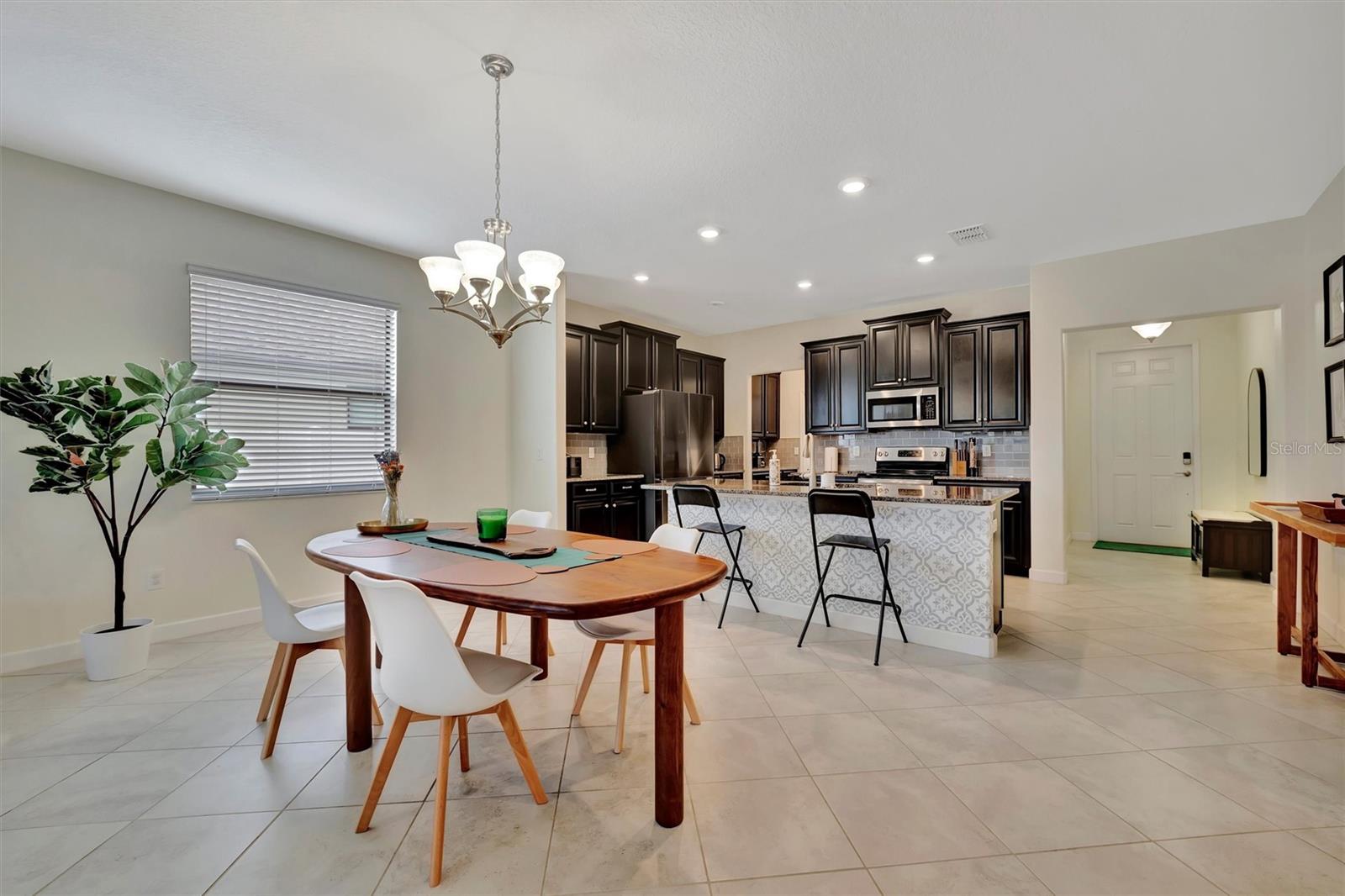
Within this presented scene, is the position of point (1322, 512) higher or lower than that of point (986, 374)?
lower

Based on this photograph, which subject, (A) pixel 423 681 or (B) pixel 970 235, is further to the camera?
(B) pixel 970 235

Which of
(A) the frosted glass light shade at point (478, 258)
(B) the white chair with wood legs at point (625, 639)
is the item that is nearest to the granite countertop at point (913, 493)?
(B) the white chair with wood legs at point (625, 639)

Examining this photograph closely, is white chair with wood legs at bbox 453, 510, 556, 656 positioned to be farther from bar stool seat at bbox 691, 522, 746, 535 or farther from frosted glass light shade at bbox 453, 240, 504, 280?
frosted glass light shade at bbox 453, 240, 504, 280

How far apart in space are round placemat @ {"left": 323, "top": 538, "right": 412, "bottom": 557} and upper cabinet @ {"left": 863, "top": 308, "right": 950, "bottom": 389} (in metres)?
4.97

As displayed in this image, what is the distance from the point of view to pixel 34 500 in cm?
297

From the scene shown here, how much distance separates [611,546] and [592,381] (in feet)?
11.1

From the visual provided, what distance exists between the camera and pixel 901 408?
5676 millimetres

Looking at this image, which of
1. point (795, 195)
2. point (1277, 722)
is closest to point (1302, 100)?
point (795, 195)

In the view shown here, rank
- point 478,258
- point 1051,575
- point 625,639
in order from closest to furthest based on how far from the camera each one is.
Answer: point 625,639, point 478,258, point 1051,575

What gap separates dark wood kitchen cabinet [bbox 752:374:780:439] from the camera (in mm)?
7352

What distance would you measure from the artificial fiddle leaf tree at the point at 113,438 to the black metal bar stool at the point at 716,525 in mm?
2667

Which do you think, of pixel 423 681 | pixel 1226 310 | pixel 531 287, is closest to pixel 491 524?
pixel 423 681

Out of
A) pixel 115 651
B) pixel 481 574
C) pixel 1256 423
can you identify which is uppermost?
pixel 1256 423

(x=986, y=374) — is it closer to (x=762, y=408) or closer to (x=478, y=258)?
(x=762, y=408)
